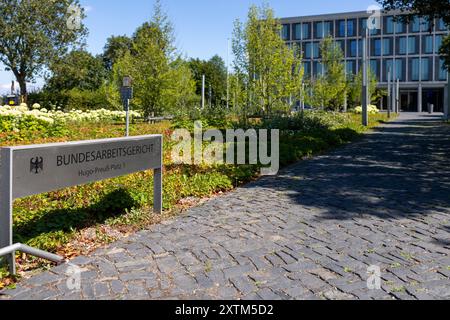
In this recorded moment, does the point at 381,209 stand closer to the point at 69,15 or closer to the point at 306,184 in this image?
the point at 306,184

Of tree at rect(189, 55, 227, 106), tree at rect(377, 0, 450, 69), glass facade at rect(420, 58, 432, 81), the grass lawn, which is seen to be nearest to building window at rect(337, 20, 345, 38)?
glass facade at rect(420, 58, 432, 81)

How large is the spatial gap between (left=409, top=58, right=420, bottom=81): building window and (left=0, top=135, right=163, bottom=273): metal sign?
245ft

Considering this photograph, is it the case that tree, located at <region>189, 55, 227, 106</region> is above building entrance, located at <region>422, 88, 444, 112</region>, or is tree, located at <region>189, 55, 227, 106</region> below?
above

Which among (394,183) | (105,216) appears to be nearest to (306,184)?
(394,183)

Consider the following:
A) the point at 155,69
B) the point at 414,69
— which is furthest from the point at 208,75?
the point at 155,69

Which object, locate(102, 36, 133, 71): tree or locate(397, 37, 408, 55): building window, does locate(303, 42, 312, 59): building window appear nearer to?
locate(397, 37, 408, 55): building window

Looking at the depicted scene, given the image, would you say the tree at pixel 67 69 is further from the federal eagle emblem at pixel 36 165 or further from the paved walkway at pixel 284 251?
the federal eagle emblem at pixel 36 165

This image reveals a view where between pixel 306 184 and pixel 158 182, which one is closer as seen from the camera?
pixel 158 182

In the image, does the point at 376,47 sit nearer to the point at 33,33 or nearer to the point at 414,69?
the point at 414,69

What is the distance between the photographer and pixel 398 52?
74.2 m

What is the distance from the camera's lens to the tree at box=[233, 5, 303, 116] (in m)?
19.8

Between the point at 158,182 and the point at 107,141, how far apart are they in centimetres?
121

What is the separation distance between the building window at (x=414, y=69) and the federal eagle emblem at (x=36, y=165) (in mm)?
76715

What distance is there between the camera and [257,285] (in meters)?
3.81
